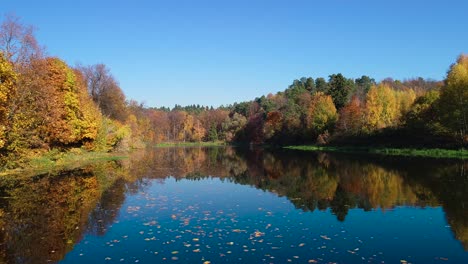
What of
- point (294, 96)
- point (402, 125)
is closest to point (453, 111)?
point (402, 125)

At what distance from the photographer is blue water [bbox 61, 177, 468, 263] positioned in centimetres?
1138

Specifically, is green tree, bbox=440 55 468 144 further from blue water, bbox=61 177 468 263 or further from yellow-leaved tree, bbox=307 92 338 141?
blue water, bbox=61 177 468 263

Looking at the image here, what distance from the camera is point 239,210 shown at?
18922 mm

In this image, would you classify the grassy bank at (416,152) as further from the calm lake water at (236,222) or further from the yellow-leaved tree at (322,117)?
the calm lake water at (236,222)

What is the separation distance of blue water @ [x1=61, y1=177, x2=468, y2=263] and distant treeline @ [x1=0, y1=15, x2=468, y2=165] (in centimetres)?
1585

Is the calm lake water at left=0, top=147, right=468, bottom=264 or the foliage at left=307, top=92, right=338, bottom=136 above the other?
the foliage at left=307, top=92, right=338, bottom=136

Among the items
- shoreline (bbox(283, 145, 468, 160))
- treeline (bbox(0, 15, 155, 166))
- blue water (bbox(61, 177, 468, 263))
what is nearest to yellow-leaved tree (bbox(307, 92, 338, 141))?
shoreline (bbox(283, 145, 468, 160))

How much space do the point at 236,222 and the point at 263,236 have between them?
252 centimetres

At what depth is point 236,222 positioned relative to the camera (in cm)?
1609

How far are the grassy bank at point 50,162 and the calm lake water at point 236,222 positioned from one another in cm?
567

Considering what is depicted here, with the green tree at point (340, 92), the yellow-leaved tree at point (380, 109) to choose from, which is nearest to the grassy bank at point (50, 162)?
the yellow-leaved tree at point (380, 109)

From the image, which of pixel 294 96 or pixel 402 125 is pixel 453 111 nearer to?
pixel 402 125

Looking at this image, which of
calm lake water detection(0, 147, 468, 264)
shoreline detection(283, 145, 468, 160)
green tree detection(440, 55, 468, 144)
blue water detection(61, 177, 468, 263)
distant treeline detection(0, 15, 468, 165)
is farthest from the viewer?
green tree detection(440, 55, 468, 144)

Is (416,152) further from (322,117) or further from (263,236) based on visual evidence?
(263,236)
